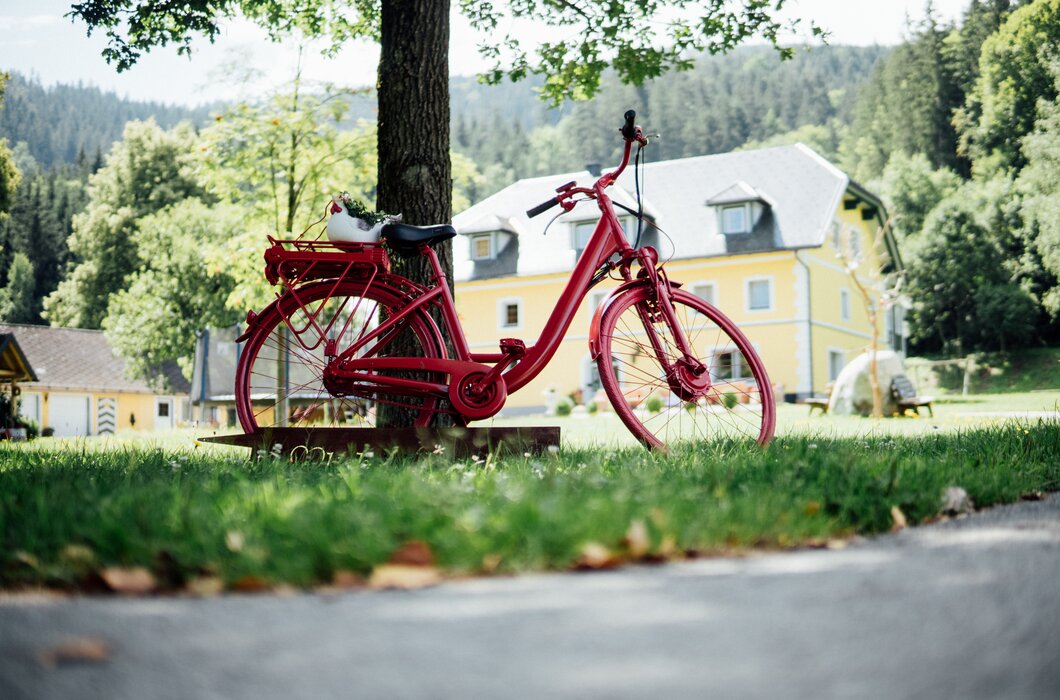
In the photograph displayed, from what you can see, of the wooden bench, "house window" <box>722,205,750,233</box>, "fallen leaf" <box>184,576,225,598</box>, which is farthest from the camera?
"house window" <box>722,205,750,233</box>

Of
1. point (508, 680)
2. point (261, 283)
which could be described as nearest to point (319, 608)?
point (508, 680)

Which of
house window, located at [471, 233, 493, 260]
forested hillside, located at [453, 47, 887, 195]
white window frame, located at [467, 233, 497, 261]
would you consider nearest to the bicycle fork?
white window frame, located at [467, 233, 497, 261]

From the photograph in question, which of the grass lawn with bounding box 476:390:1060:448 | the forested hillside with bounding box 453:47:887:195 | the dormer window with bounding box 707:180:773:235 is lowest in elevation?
the grass lawn with bounding box 476:390:1060:448

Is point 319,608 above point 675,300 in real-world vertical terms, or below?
below

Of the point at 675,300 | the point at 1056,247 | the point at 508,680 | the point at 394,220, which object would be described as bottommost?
the point at 508,680

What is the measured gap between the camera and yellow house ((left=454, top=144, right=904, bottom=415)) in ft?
107

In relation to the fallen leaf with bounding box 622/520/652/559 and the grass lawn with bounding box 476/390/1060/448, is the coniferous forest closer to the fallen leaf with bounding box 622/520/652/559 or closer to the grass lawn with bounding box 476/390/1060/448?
the grass lawn with bounding box 476/390/1060/448

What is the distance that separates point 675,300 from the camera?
4988 millimetres

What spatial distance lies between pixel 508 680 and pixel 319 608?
57cm

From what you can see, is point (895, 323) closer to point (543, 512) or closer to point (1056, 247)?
point (1056, 247)

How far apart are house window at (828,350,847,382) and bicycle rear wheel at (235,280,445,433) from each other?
30715mm

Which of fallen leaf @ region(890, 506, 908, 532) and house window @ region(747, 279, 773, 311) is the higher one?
house window @ region(747, 279, 773, 311)

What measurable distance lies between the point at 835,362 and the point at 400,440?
32.0 meters

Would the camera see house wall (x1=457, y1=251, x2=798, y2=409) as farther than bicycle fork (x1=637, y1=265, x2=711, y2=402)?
Yes
